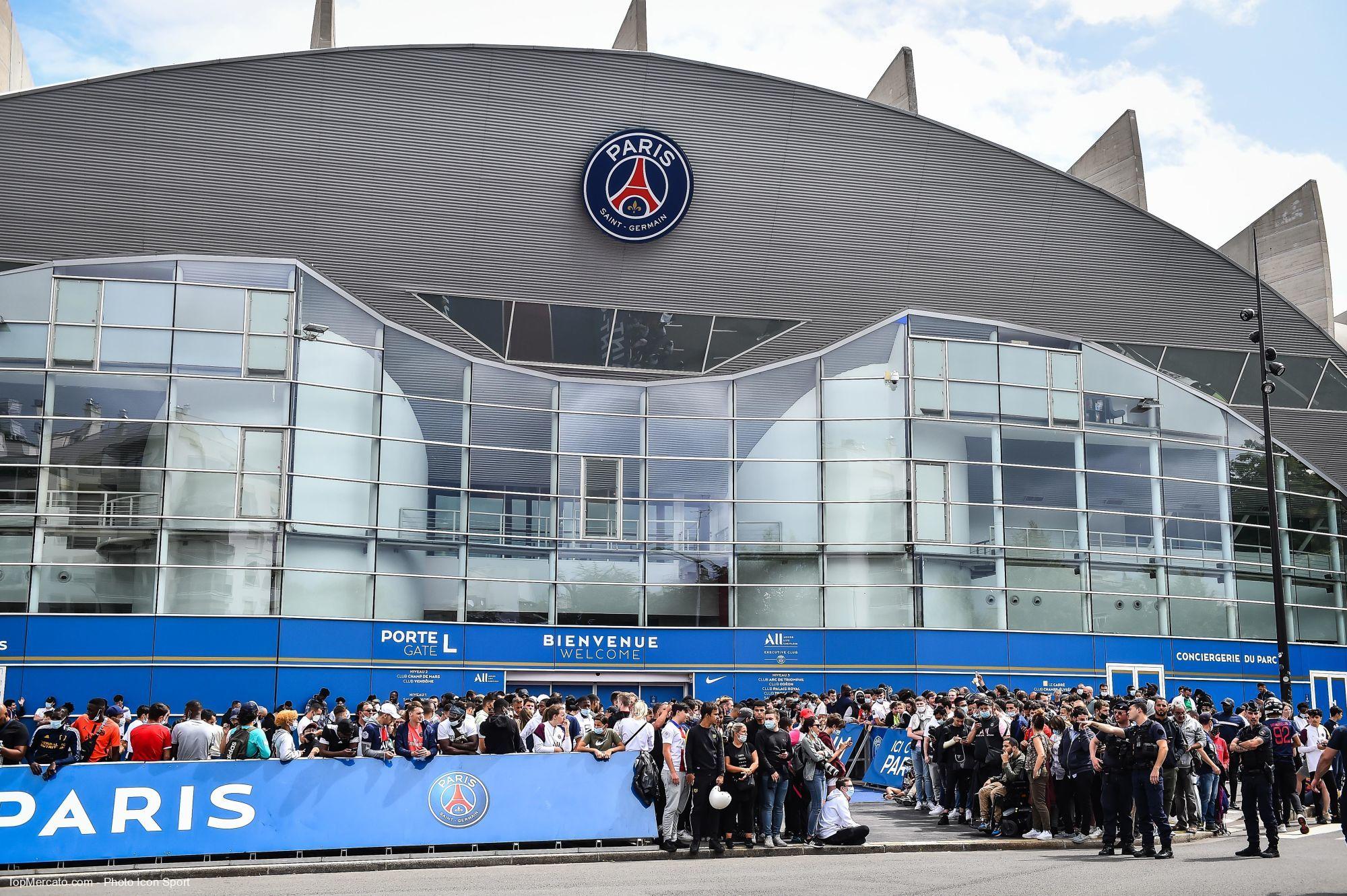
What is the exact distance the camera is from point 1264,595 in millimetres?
35156

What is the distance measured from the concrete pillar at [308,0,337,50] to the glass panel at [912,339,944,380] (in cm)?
1835

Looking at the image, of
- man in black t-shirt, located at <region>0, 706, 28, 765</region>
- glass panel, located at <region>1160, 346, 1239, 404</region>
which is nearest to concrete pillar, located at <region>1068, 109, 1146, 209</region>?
glass panel, located at <region>1160, 346, 1239, 404</region>

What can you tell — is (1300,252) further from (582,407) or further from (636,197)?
(582,407)

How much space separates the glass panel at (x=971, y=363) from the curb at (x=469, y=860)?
1720 centimetres

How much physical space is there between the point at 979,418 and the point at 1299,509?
36.9 feet

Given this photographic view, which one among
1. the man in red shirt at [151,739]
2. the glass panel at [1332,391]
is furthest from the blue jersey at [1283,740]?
the glass panel at [1332,391]

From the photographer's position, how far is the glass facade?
28578 millimetres

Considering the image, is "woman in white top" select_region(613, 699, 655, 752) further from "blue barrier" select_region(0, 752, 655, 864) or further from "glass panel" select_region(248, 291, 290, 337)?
"glass panel" select_region(248, 291, 290, 337)

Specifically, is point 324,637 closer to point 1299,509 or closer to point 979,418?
point 979,418

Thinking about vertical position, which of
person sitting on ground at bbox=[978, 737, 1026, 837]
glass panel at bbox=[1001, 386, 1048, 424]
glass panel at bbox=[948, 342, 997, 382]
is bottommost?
person sitting on ground at bbox=[978, 737, 1026, 837]

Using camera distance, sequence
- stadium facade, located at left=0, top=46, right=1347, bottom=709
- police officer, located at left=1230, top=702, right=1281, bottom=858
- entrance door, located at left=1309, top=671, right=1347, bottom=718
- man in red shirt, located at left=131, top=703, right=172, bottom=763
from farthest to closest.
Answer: entrance door, located at left=1309, top=671, right=1347, bottom=718
stadium facade, located at left=0, top=46, right=1347, bottom=709
man in red shirt, located at left=131, top=703, right=172, bottom=763
police officer, located at left=1230, top=702, right=1281, bottom=858

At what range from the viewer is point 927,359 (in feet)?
108

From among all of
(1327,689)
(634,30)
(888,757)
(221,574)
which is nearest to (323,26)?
(634,30)

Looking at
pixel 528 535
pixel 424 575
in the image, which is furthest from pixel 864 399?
pixel 424 575
